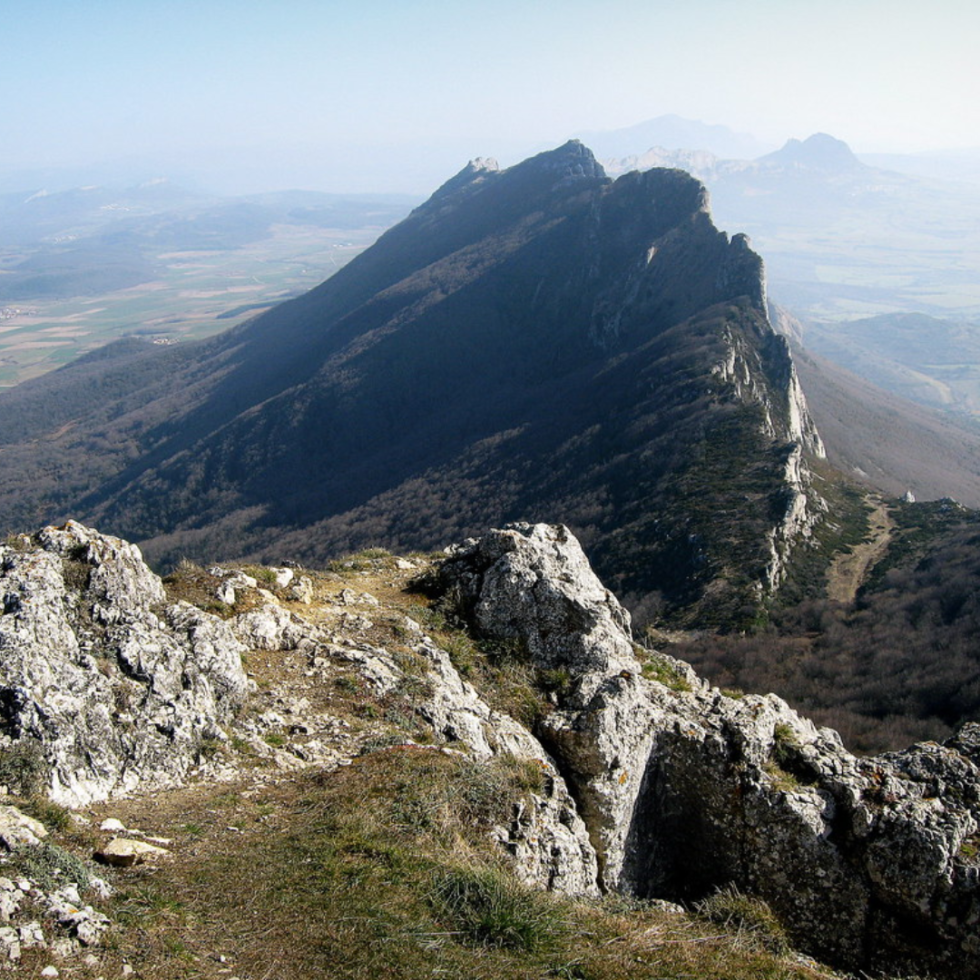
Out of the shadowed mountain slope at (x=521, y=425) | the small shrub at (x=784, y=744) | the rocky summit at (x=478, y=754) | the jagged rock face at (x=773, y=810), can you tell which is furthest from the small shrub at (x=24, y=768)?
the shadowed mountain slope at (x=521, y=425)

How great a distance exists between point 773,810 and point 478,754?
5.11 m

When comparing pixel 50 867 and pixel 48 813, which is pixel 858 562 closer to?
pixel 48 813

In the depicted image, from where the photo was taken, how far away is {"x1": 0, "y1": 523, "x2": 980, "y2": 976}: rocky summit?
912 centimetres

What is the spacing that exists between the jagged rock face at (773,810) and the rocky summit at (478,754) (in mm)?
34

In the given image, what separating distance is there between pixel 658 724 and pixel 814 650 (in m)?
53.3

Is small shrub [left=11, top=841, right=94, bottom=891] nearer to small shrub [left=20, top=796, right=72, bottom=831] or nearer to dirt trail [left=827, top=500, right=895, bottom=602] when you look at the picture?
small shrub [left=20, top=796, right=72, bottom=831]

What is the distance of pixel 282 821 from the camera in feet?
29.5

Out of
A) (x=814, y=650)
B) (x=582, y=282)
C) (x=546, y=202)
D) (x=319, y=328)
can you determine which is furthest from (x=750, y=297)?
(x=319, y=328)

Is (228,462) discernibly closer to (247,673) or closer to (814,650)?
(814,650)

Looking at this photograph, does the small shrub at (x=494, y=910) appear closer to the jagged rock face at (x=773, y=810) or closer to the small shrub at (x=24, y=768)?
the jagged rock face at (x=773, y=810)

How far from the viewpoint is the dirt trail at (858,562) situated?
6694 centimetres

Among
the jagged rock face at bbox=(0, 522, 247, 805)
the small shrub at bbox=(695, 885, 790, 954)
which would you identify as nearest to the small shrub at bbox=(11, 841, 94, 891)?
the jagged rock face at bbox=(0, 522, 247, 805)

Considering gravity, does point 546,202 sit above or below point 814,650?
above

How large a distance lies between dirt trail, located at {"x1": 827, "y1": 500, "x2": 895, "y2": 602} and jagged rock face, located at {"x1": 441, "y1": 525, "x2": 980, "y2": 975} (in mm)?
60609
